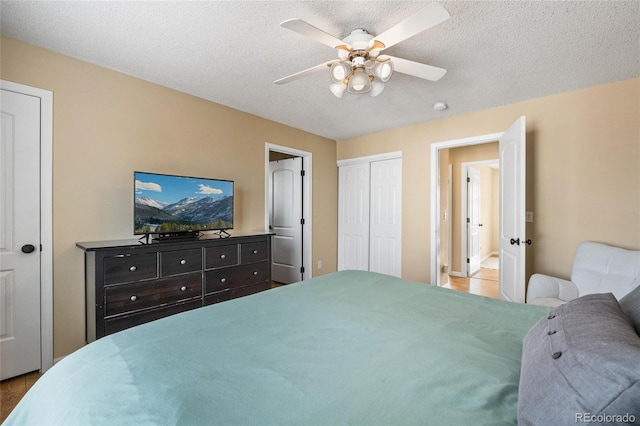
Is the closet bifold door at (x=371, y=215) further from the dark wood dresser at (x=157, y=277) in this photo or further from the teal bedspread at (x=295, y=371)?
the teal bedspread at (x=295, y=371)

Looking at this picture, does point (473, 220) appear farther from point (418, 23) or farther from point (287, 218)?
point (418, 23)

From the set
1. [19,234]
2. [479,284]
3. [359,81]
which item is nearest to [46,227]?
[19,234]

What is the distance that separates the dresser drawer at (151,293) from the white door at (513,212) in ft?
9.72

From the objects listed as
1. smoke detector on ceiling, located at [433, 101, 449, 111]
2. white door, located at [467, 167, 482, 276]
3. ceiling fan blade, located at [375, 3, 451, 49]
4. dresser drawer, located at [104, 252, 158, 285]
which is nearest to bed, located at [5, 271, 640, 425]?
dresser drawer, located at [104, 252, 158, 285]

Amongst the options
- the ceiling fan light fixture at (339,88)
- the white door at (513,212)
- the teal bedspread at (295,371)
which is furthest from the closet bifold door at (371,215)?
the teal bedspread at (295,371)

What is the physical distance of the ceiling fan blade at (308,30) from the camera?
4.72ft

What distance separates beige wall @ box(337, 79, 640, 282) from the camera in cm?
261

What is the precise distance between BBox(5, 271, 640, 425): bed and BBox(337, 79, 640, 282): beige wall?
2.06 m

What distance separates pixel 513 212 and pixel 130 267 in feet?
11.3

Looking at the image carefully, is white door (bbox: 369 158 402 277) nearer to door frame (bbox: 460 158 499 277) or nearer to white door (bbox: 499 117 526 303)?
white door (bbox: 499 117 526 303)

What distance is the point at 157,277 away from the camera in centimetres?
230

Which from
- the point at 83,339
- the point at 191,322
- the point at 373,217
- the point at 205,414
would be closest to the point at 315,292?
the point at 191,322

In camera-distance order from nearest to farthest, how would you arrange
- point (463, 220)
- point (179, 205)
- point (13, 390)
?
point (13, 390)
point (179, 205)
point (463, 220)

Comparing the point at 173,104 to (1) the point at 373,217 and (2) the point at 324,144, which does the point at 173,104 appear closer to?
(2) the point at 324,144
